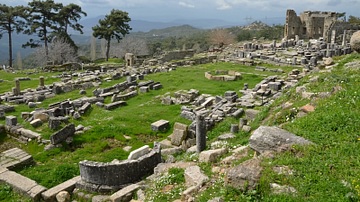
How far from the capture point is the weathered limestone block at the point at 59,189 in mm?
9961

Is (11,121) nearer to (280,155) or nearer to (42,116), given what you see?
(42,116)

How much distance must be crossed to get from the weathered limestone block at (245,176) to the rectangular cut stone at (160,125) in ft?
29.2

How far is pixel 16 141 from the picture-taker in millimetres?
15492

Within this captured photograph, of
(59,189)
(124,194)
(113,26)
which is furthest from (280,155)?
(113,26)

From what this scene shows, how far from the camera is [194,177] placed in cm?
794

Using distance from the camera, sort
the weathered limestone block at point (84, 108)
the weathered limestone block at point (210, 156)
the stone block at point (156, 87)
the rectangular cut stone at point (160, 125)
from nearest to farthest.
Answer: the weathered limestone block at point (210, 156) → the rectangular cut stone at point (160, 125) → the weathered limestone block at point (84, 108) → the stone block at point (156, 87)

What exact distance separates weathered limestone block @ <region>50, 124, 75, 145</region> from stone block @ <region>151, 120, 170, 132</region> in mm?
3566

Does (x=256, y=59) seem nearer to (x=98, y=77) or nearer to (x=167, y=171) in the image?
(x=98, y=77)

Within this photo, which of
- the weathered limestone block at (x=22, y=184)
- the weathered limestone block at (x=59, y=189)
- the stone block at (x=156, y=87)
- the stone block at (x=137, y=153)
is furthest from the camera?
the stone block at (x=156, y=87)

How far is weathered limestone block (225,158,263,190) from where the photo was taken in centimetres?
634

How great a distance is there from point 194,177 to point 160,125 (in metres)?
7.71

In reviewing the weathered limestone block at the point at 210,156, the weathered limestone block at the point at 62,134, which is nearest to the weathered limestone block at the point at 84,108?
the weathered limestone block at the point at 62,134

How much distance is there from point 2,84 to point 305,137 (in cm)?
3055

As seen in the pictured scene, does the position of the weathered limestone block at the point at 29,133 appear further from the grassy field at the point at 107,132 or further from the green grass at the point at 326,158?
the green grass at the point at 326,158
